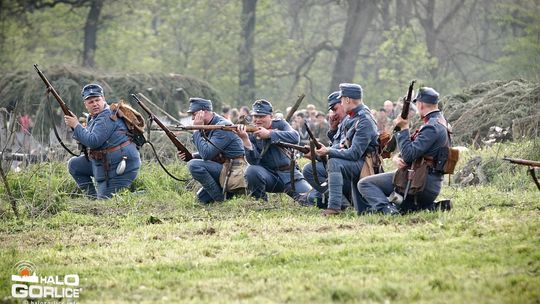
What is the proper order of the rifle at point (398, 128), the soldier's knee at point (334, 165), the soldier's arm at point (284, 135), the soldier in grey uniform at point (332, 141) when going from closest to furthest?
the rifle at point (398, 128) < the soldier's knee at point (334, 165) < the soldier in grey uniform at point (332, 141) < the soldier's arm at point (284, 135)

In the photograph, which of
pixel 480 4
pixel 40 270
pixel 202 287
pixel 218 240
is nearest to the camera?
pixel 202 287

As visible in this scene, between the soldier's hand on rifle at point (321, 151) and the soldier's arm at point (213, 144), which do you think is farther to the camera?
the soldier's arm at point (213, 144)

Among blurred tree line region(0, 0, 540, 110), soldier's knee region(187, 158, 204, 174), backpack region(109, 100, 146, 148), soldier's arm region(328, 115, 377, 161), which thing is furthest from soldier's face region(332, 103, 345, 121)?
blurred tree line region(0, 0, 540, 110)

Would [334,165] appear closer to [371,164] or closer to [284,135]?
[371,164]

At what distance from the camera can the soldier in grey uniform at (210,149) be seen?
15984mm

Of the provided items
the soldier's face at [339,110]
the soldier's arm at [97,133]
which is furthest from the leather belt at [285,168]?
the soldier's arm at [97,133]

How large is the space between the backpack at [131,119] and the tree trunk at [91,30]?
22891 mm

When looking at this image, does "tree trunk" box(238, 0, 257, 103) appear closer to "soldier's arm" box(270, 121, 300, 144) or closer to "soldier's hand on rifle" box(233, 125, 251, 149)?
"soldier's arm" box(270, 121, 300, 144)

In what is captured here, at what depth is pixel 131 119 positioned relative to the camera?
16.9m

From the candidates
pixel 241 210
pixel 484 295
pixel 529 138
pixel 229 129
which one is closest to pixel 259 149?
pixel 229 129

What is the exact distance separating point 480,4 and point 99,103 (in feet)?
118

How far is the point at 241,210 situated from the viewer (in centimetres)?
1464

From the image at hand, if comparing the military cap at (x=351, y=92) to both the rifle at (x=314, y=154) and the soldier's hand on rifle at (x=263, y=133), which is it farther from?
the soldier's hand on rifle at (x=263, y=133)

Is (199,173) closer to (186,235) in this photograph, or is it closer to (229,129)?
(229,129)
